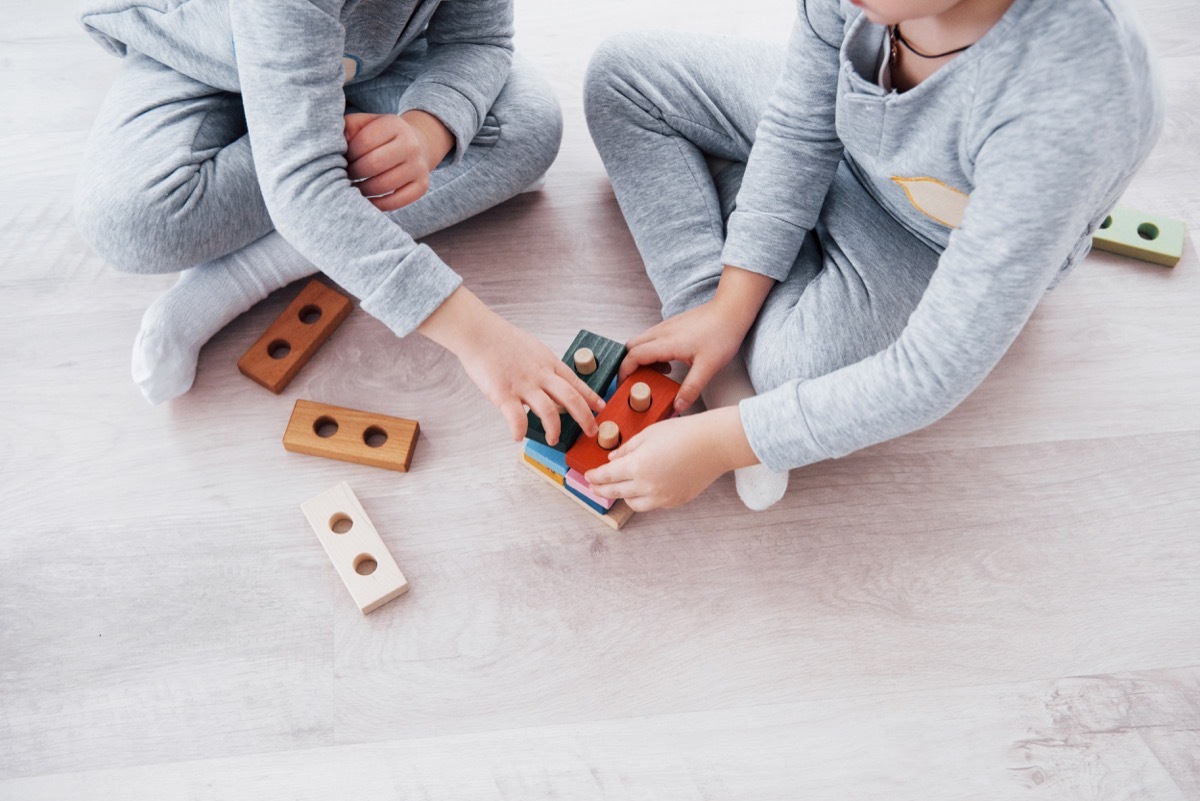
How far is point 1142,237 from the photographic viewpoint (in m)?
0.93

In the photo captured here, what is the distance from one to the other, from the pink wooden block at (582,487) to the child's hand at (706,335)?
0.31 feet

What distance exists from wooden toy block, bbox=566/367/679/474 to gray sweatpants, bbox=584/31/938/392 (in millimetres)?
96

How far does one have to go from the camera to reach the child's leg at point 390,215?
2.71 feet

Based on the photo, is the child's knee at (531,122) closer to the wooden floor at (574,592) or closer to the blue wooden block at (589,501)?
the wooden floor at (574,592)

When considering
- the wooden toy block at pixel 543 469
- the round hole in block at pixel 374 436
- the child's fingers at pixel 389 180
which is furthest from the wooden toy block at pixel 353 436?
the child's fingers at pixel 389 180

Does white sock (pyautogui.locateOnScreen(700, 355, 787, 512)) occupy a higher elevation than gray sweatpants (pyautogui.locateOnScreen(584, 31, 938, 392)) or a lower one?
lower

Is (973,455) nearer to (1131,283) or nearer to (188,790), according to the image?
(1131,283)

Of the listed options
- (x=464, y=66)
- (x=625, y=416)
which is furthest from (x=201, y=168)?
(x=625, y=416)

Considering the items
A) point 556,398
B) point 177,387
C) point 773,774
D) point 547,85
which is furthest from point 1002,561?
point 177,387

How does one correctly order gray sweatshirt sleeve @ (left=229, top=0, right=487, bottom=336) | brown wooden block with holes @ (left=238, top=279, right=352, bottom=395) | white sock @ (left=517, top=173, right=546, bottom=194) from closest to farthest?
gray sweatshirt sleeve @ (left=229, top=0, right=487, bottom=336), brown wooden block with holes @ (left=238, top=279, right=352, bottom=395), white sock @ (left=517, top=173, right=546, bottom=194)

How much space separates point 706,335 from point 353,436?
0.35 metres

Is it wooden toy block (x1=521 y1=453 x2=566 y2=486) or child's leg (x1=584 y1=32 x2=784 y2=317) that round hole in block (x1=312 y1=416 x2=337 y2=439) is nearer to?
wooden toy block (x1=521 y1=453 x2=566 y2=486)

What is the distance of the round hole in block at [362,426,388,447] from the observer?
0.84 m

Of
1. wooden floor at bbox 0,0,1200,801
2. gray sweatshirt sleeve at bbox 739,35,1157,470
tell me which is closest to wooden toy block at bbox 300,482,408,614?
wooden floor at bbox 0,0,1200,801
